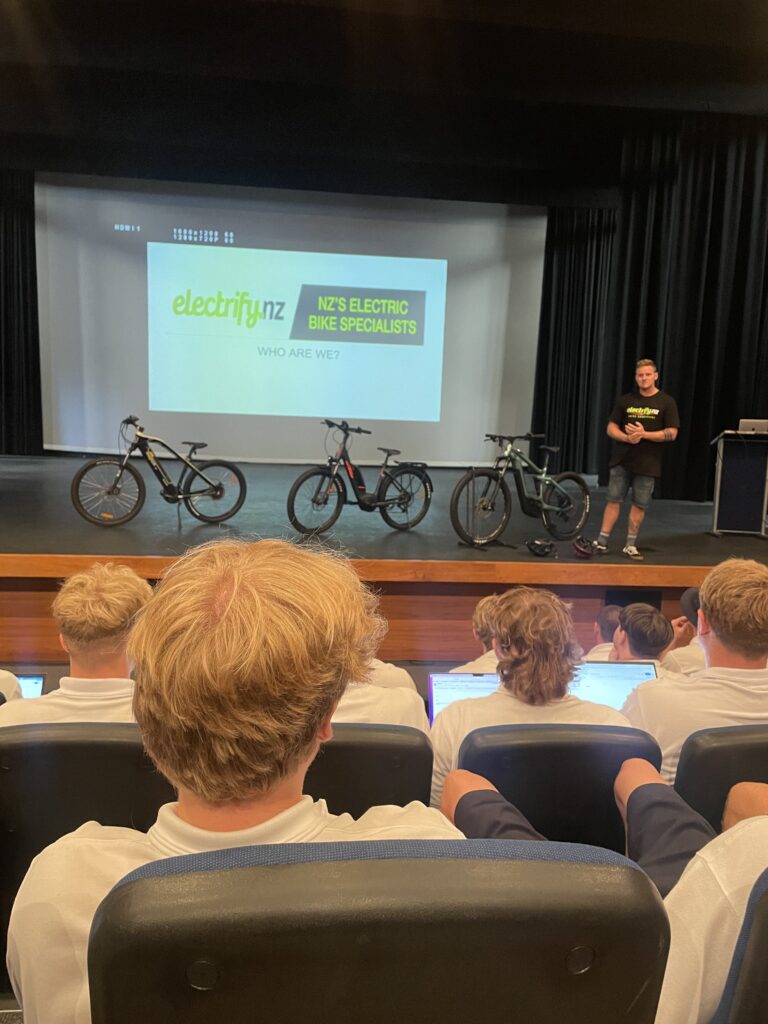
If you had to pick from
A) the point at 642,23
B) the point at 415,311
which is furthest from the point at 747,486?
the point at 415,311

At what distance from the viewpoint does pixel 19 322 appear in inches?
341

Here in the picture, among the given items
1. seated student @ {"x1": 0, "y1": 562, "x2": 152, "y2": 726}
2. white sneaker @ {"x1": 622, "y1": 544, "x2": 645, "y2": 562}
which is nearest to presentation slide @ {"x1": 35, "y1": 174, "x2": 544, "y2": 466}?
white sneaker @ {"x1": 622, "y1": 544, "x2": 645, "y2": 562}

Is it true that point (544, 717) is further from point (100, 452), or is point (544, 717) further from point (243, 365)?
point (100, 452)

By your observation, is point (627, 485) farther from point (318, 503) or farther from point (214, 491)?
point (214, 491)

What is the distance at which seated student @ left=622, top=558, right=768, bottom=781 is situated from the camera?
1640mm

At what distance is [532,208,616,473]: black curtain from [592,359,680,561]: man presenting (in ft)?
12.6

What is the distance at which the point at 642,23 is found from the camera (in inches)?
196

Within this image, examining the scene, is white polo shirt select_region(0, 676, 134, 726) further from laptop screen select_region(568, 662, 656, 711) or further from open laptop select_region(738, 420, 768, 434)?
open laptop select_region(738, 420, 768, 434)

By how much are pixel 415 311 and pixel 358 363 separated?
34.2 inches

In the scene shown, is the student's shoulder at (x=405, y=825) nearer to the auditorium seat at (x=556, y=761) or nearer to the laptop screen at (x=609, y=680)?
the auditorium seat at (x=556, y=761)

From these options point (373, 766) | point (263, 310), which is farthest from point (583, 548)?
point (263, 310)

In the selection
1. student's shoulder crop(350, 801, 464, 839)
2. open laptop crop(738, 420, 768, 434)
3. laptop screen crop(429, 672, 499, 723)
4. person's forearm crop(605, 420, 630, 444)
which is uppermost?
open laptop crop(738, 420, 768, 434)

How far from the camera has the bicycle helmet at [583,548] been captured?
4637mm

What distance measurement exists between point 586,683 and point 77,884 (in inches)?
70.0
